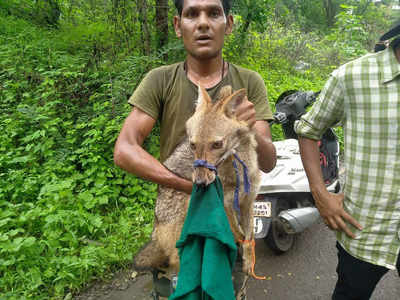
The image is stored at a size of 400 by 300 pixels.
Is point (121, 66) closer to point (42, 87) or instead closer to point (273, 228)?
point (42, 87)

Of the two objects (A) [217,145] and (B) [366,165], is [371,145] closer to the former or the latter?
(B) [366,165]

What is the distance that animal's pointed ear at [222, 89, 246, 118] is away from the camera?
4.82ft

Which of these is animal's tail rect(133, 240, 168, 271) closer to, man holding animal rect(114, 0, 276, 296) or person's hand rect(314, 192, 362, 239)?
man holding animal rect(114, 0, 276, 296)

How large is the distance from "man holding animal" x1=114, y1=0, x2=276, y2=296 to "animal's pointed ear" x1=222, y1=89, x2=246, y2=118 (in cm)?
22

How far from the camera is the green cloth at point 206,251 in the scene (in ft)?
4.28

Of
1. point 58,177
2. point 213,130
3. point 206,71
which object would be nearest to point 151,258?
point 213,130

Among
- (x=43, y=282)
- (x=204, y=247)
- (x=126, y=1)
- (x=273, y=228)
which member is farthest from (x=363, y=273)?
(x=126, y=1)

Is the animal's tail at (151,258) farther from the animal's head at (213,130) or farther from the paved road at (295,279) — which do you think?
the paved road at (295,279)

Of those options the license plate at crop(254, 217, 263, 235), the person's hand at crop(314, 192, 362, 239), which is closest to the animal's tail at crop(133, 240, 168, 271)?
the person's hand at crop(314, 192, 362, 239)

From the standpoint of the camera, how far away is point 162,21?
18.6 feet

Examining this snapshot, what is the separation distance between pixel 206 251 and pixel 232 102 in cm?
75

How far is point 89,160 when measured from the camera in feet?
14.5

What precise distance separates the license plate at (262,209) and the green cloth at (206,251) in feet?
6.12

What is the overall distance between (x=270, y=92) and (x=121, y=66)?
3.91 metres
